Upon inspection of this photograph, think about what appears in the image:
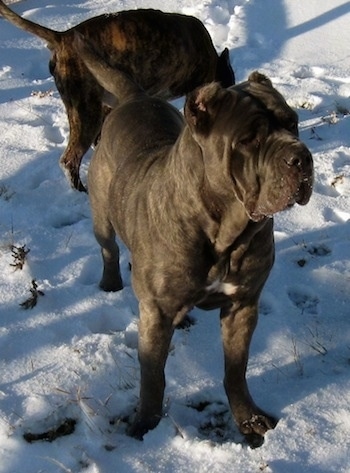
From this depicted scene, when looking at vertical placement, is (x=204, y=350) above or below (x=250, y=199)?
below

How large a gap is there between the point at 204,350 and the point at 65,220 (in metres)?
1.52

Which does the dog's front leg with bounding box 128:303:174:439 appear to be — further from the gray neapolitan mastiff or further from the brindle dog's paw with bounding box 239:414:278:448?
the brindle dog's paw with bounding box 239:414:278:448

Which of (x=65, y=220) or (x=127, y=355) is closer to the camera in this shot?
(x=127, y=355)

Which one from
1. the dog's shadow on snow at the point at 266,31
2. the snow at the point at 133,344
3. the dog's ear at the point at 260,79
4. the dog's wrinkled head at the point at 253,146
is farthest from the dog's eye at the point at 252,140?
the dog's shadow on snow at the point at 266,31

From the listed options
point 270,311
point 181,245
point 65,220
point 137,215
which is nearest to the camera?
point 181,245

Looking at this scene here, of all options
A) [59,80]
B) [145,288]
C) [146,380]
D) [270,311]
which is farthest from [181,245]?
[59,80]

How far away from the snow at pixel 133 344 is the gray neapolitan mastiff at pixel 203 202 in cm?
17

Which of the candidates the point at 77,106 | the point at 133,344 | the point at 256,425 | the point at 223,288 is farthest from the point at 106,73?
the point at 256,425

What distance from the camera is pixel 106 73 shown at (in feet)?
12.8

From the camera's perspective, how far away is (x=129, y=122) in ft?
12.0

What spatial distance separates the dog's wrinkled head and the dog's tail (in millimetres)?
1348

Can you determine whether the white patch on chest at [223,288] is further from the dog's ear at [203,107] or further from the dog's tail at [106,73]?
the dog's tail at [106,73]

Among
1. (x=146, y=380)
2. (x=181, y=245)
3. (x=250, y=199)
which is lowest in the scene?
(x=146, y=380)

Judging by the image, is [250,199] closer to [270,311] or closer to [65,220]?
[270,311]
